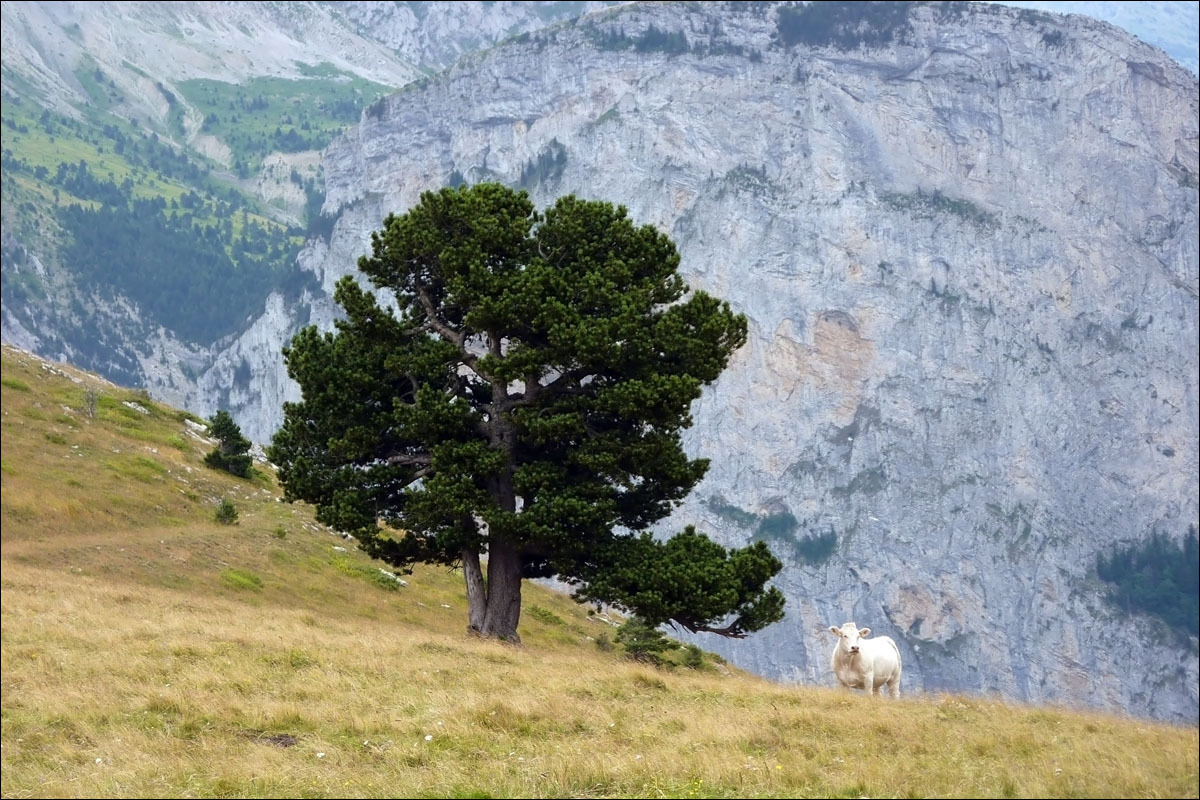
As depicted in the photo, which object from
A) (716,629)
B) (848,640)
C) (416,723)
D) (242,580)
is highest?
(242,580)

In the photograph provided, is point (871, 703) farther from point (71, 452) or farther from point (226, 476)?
point (226, 476)

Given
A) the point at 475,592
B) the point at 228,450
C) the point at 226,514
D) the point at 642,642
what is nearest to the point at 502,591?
the point at 475,592

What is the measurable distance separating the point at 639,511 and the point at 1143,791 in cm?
1731

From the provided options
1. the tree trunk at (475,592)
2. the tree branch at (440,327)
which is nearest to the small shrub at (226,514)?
the tree trunk at (475,592)

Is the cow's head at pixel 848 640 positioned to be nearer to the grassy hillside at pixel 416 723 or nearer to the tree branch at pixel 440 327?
the grassy hillside at pixel 416 723

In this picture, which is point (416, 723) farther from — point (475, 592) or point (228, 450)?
point (228, 450)

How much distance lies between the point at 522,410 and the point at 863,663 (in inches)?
366

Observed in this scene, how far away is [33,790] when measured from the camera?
1338 cm

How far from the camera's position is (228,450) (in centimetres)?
4966

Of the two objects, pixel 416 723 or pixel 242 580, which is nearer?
pixel 416 723

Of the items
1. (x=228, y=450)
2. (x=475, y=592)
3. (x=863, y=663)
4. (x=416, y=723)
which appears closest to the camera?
(x=416, y=723)

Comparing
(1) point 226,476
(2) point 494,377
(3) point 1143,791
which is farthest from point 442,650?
(1) point 226,476

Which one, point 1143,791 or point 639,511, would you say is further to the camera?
point 639,511

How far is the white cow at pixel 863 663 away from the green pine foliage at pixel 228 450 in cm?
3182
